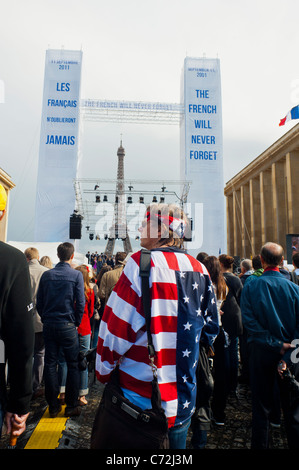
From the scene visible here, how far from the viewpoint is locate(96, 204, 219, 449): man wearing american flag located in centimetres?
179

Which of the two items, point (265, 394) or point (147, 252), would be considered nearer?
point (147, 252)

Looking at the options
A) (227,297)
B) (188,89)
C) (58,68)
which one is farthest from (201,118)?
(227,297)

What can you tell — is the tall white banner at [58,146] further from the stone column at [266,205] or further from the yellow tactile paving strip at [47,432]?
the stone column at [266,205]

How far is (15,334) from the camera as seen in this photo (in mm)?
1708

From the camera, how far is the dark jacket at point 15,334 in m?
1.68

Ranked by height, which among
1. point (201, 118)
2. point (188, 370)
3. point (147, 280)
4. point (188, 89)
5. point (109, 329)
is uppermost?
point (188, 89)

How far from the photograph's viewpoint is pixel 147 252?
6.00ft

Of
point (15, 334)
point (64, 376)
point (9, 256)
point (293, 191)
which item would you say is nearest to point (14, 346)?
point (15, 334)

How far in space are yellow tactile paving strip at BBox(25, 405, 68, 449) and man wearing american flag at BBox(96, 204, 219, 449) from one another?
1822 mm

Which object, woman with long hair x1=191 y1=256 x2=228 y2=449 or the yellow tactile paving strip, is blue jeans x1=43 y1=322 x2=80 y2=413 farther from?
woman with long hair x1=191 y1=256 x2=228 y2=449

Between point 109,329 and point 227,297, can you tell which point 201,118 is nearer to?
point 227,297

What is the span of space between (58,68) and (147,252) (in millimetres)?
20730

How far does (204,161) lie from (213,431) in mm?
16905

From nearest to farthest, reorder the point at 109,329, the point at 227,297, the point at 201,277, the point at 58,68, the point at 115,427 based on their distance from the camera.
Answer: the point at 115,427 < the point at 109,329 < the point at 201,277 < the point at 227,297 < the point at 58,68
